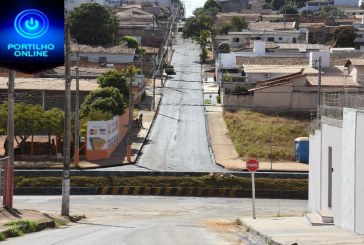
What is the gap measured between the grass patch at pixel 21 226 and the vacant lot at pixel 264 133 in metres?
31.6

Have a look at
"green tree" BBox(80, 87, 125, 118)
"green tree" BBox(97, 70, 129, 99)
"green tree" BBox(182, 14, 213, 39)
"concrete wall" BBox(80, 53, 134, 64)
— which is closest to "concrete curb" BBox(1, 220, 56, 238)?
"green tree" BBox(80, 87, 125, 118)

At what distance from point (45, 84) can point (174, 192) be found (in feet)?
107

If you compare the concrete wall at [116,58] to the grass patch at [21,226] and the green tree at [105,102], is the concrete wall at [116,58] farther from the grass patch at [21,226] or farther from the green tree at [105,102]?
the grass patch at [21,226]

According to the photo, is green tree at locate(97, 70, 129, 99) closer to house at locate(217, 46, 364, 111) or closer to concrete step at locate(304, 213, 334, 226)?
house at locate(217, 46, 364, 111)

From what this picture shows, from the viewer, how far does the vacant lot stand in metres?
55.8

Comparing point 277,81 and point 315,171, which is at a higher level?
point 277,81

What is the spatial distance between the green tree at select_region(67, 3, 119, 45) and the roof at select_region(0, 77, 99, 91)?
30.6m

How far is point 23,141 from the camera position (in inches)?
2104

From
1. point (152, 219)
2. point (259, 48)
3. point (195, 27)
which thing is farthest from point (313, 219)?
point (195, 27)

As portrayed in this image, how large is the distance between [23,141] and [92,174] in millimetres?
8617

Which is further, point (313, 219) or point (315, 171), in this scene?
point (315, 171)

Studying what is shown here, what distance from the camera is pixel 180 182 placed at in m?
45.8

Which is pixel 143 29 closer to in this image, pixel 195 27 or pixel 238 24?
pixel 195 27

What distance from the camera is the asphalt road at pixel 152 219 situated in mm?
22106
